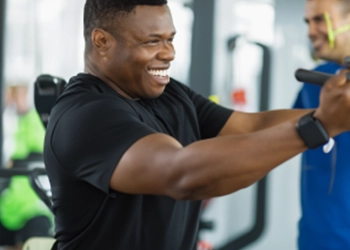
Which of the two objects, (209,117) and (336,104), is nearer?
(336,104)

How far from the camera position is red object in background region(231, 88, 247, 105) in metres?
4.70

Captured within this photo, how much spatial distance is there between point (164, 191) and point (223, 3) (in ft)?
10.6

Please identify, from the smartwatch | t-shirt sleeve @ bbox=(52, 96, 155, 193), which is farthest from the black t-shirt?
the smartwatch

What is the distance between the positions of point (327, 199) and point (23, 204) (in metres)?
2.51

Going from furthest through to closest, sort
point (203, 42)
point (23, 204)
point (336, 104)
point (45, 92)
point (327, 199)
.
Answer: point (23, 204) < point (203, 42) < point (327, 199) < point (45, 92) < point (336, 104)

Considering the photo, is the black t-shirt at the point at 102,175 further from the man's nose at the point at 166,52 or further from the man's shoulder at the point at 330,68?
the man's shoulder at the point at 330,68

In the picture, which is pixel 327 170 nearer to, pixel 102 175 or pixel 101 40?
pixel 101 40

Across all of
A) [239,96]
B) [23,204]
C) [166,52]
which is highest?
[166,52]

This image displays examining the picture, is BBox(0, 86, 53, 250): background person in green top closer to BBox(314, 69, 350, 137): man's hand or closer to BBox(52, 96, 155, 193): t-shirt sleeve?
BBox(52, 96, 155, 193): t-shirt sleeve

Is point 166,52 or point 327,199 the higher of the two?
point 166,52

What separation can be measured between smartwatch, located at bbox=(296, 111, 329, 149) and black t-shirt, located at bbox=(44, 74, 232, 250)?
1.07 feet

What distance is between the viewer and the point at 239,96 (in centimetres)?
470

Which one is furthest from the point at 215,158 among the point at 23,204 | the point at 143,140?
the point at 23,204

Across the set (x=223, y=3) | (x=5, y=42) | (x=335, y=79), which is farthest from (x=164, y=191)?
(x=5, y=42)
